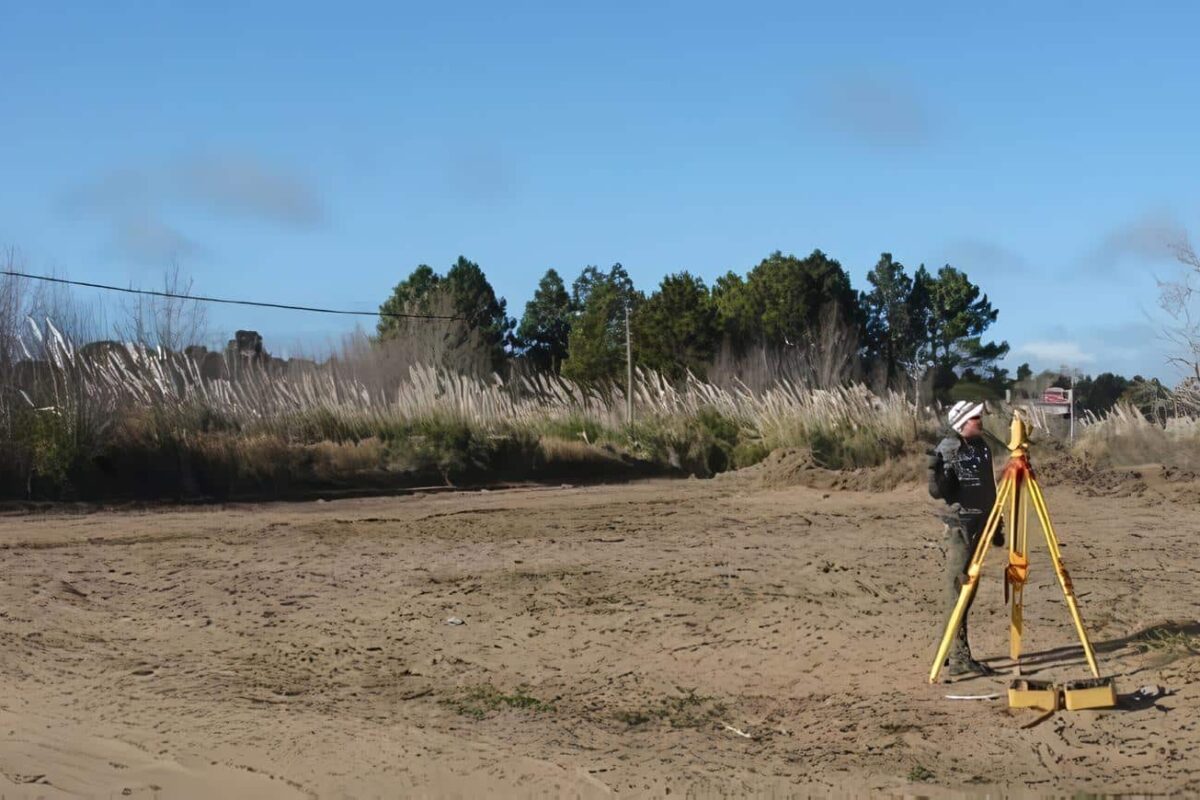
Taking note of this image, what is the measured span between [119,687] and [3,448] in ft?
40.6

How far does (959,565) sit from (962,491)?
0.53m

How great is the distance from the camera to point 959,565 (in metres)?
9.72

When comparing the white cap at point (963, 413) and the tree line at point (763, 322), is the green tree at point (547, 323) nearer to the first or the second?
the tree line at point (763, 322)

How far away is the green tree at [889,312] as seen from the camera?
5378 cm

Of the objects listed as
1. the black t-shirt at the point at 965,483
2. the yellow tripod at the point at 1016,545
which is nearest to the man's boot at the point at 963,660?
the yellow tripod at the point at 1016,545

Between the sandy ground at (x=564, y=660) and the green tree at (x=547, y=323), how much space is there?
42.5 meters

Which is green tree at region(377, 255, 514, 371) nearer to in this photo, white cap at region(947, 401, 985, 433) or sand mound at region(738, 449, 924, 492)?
sand mound at region(738, 449, 924, 492)

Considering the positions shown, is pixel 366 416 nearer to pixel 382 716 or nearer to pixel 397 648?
pixel 397 648

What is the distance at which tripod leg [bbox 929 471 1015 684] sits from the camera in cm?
914

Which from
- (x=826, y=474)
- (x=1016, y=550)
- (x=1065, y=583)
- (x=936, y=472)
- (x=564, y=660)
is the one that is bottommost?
(x=564, y=660)

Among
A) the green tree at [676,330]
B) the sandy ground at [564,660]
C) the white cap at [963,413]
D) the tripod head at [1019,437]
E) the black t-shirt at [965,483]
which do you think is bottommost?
the sandy ground at [564,660]

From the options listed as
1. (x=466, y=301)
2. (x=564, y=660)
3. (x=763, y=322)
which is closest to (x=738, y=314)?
(x=763, y=322)

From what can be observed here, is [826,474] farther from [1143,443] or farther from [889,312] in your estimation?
[889,312]

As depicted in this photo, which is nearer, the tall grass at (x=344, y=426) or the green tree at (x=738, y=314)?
the tall grass at (x=344, y=426)
